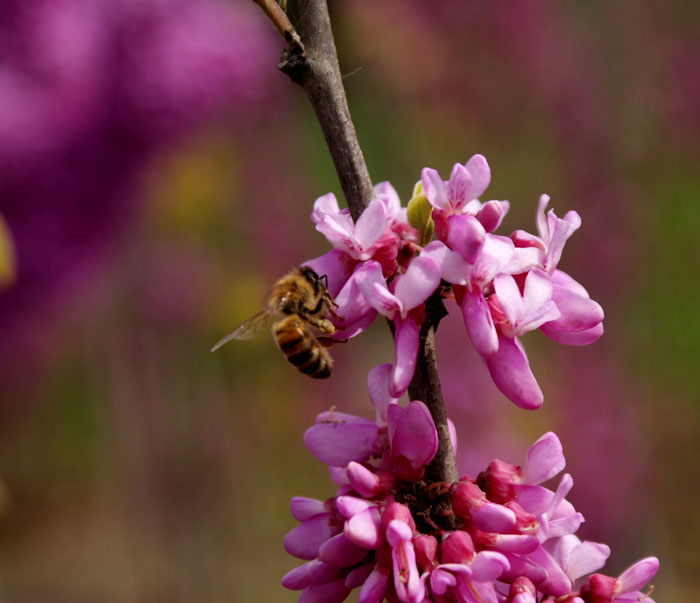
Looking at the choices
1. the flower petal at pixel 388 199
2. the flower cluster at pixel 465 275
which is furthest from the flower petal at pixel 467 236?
the flower petal at pixel 388 199

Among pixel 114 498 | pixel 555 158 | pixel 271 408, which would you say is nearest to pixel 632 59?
pixel 555 158

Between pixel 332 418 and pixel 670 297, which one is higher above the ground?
pixel 670 297

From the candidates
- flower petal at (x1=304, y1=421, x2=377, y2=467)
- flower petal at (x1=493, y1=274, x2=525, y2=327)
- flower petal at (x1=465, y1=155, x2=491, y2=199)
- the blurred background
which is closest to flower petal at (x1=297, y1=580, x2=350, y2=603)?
flower petal at (x1=304, y1=421, x2=377, y2=467)

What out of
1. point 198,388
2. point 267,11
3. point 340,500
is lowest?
point 340,500

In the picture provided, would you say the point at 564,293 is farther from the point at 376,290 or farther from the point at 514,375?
the point at 376,290

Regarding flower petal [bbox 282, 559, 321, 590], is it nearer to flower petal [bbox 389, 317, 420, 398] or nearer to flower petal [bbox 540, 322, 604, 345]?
flower petal [bbox 389, 317, 420, 398]

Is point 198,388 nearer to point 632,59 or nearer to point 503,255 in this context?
point 632,59
